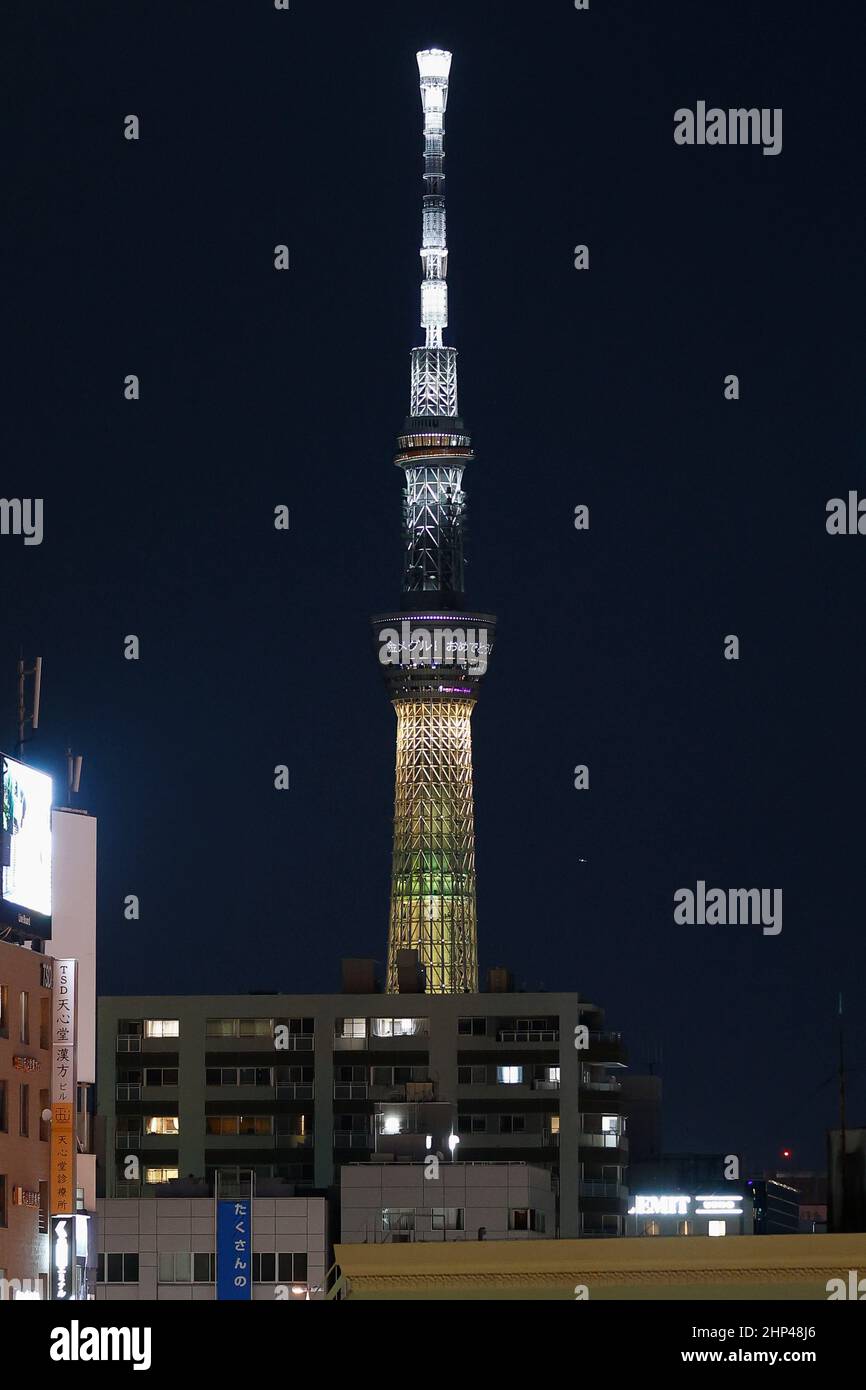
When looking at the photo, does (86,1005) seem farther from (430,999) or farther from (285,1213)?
(430,999)

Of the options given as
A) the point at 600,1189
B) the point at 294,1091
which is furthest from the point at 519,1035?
the point at 294,1091

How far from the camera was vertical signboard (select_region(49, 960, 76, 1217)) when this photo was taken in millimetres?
78812

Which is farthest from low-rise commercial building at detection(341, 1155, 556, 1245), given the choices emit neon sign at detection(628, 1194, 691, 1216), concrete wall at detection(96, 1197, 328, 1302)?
emit neon sign at detection(628, 1194, 691, 1216)

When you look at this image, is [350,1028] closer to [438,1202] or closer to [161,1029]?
[161,1029]

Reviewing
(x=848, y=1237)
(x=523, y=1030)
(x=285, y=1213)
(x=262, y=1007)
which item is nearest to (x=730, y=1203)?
(x=523, y=1030)

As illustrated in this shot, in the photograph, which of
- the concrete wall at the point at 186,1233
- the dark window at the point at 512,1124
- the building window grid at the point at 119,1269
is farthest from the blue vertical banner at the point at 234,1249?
the dark window at the point at 512,1124

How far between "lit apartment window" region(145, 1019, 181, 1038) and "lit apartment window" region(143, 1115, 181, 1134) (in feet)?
15.9

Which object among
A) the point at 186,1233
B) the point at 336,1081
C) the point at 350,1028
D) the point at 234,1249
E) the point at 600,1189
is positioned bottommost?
the point at 234,1249

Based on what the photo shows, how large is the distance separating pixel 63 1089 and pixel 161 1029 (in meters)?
102

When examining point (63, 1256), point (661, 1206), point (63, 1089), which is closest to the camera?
point (63, 1256)

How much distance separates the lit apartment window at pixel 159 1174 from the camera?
17988cm

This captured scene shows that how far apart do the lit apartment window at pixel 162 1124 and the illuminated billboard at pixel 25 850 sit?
100.0 m

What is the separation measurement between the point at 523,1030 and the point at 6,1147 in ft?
357

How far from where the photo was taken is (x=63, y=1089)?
79312 mm
